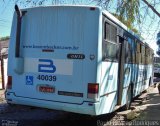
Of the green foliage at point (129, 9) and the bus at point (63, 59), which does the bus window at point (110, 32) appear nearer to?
the bus at point (63, 59)

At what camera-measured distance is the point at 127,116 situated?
38.1 feet

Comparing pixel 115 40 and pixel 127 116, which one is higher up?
pixel 115 40

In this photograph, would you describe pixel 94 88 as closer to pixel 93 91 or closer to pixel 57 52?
pixel 93 91

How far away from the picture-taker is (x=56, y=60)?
9492mm

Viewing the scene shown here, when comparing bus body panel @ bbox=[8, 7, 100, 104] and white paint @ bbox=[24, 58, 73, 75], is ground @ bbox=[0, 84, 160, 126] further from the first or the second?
white paint @ bbox=[24, 58, 73, 75]

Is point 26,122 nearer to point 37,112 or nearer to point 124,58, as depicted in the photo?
point 37,112

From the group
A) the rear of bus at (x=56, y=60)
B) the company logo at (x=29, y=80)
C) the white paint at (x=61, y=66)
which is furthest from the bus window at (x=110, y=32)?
the company logo at (x=29, y=80)

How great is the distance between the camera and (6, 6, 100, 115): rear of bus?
30.0 feet

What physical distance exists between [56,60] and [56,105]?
1.16 m

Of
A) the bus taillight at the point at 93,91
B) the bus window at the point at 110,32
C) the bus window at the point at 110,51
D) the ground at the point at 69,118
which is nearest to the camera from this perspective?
the bus taillight at the point at 93,91

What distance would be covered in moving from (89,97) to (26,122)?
3.07 meters

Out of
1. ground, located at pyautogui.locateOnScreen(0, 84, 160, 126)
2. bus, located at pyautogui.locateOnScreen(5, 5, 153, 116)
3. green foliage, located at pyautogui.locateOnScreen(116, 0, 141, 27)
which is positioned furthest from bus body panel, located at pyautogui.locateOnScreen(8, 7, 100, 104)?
green foliage, located at pyautogui.locateOnScreen(116, 0, 141, 27)

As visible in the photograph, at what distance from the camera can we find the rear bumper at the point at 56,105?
9.10 metres

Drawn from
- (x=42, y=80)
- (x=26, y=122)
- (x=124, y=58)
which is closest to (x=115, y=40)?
(x=124, y=58)
